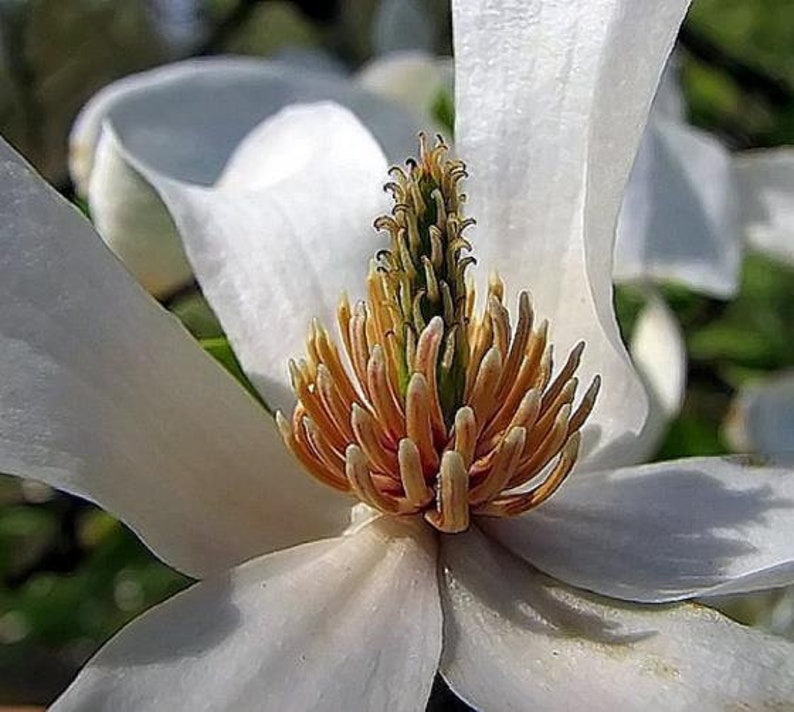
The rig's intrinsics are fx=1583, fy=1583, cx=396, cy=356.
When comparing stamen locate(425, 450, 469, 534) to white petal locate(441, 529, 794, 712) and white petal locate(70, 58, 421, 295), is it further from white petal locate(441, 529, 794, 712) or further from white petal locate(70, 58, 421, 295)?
white petal locate(70, 58, 421, 295)

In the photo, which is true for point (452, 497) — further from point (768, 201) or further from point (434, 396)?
point (768, 201)

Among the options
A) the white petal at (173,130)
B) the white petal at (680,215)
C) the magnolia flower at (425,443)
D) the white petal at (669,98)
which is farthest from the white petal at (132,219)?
the white petal at (669,98)

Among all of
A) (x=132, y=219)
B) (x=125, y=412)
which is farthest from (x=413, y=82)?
(x=125, y=412)

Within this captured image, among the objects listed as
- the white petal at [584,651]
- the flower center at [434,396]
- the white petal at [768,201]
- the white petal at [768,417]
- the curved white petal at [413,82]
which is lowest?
the white petal at [768,417]

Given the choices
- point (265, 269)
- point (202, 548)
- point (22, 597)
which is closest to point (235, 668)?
point (202, 548)

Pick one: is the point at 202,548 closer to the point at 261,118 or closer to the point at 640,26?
the point at 640,26

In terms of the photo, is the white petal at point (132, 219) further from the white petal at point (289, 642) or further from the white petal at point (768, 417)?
the white petal at point (768, 417)

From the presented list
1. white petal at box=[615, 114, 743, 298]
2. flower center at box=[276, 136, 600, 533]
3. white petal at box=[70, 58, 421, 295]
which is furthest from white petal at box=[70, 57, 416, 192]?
flower center at box=[276, 136, 600, 533]
